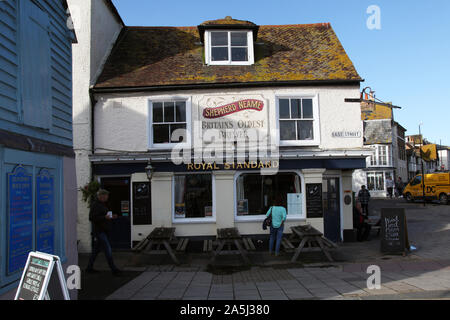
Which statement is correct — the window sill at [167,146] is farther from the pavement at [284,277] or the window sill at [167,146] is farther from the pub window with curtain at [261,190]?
the pavement at [284,277]

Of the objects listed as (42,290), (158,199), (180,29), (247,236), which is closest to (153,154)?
(158,199)

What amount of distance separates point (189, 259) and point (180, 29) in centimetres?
953

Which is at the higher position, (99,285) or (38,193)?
(38,193)

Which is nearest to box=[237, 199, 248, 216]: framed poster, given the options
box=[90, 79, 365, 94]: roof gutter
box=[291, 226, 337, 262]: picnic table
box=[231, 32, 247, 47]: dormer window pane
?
box=[291, 226, 337, 262]: picnic table

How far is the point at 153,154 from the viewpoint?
36.2ft

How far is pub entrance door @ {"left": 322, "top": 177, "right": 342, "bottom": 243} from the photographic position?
11938mm

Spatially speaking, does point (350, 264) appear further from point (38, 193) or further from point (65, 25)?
point (65, 25)

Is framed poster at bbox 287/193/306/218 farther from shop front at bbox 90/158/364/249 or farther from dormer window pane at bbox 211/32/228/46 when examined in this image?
dormer window pane at bbox 211/32/228/46

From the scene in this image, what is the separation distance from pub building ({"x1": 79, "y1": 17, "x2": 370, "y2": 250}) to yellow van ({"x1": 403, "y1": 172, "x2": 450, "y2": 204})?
619 inches

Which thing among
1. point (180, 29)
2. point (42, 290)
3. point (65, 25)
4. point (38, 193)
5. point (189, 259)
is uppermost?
point (180, 29)

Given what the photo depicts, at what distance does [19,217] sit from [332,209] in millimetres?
9728

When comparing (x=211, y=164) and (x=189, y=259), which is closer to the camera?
(x=189, y=259)

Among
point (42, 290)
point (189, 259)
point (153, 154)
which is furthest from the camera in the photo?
point (153, 154)

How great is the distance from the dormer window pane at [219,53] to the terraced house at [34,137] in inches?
241
